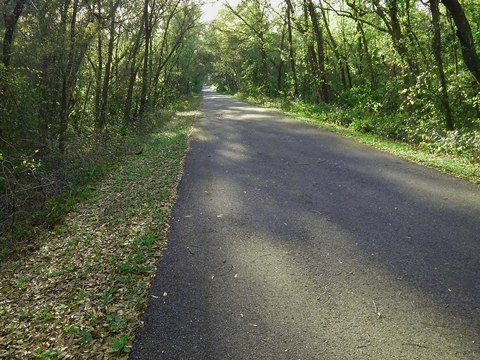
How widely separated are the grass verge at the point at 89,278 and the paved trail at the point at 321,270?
31 centimetres

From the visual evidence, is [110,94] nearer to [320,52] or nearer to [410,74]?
[320,52]

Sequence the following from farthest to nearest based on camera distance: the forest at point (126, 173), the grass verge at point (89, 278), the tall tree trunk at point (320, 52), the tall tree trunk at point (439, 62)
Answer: the tall tree trunk at point (320, 52)
the tall tree trunk at point (439, 62)
the forest at point (126, 173)
the grass verge at point (89, 278)

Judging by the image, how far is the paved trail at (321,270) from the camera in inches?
133

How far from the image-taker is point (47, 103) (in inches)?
507

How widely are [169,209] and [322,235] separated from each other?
9.82 ft

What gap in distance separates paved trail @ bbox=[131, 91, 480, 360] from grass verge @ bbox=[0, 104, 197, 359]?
0.31 m

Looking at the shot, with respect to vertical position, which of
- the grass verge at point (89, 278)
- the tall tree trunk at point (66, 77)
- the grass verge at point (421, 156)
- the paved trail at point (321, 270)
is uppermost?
the tall tree trunk at point (66, 77)

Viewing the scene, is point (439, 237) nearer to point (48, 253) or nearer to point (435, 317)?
point (435, 317)

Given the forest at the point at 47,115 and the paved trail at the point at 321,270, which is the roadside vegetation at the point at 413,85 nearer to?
the paved trail at the point at 321,270

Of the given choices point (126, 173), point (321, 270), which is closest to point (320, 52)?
point (126, 173)

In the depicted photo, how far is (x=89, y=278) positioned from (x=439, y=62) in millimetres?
→ 11427

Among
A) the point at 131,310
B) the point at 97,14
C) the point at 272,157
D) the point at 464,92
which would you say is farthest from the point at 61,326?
the point at 97,14

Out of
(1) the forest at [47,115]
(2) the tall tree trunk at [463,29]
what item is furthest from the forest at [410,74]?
(1) the forest at [47,115]

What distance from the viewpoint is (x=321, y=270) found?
451 cm
